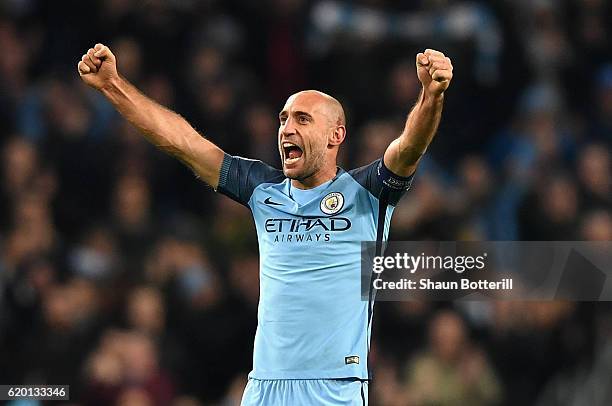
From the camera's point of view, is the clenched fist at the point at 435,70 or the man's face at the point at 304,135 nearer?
the clenched fist at the point at 435,70

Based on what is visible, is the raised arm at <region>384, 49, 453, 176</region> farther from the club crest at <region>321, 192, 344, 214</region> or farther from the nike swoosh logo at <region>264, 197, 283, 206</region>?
the nike swoosh logo at <region>264, 197, 283, 206</region>

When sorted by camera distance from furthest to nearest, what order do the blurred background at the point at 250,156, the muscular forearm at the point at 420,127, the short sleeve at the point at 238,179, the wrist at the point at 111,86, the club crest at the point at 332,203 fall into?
the blurred background at the point at 250,156, the short sleeve at the point at 238,179, the wrist at the point at 111,86, the club crest at the point at 332,203, the muscular forearm at the point at 420,127

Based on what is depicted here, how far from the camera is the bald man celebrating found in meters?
4.87

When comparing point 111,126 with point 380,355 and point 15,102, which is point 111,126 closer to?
point 15,102

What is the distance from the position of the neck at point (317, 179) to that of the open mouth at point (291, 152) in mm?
128

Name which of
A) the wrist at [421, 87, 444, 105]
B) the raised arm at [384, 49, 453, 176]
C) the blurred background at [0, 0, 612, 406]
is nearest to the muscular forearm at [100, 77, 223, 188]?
the raised arm at [384, 49, 453, 176]

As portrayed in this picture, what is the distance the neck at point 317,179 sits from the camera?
5.19 metres

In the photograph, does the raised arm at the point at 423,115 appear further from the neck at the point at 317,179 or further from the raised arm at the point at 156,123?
the raised arm at the point at 156,123

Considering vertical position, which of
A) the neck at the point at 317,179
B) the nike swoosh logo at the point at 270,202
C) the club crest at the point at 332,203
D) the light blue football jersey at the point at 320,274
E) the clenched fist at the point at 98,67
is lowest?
the light blue football jersey at the point at 320,274

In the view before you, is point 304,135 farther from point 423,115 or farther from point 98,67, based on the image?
point 98,67

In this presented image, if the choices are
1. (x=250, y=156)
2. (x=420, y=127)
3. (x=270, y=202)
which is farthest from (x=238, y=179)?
(x=250, y=156)

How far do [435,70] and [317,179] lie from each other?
35.6 inches

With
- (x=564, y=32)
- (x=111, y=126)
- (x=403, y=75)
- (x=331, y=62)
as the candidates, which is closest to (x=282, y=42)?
(x=331, y=62)

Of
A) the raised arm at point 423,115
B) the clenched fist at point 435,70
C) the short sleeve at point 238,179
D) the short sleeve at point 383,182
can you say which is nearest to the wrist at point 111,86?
the short sleeve at point 238,179
